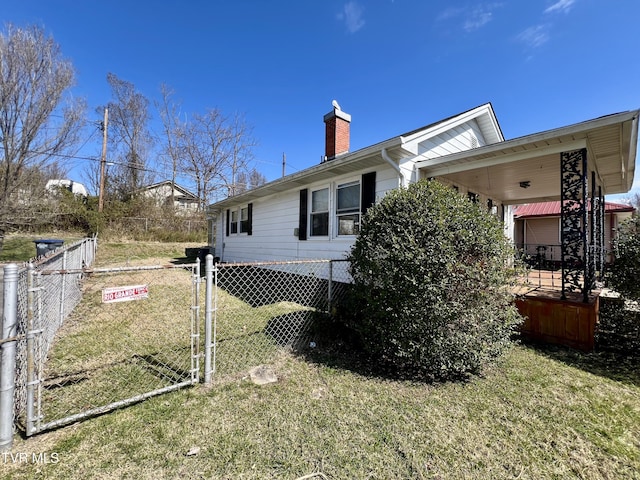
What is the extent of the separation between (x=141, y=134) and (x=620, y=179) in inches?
1075

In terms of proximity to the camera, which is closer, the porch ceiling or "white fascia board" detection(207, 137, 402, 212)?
the porch ceiling

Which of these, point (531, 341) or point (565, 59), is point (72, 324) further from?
point (565, 59)

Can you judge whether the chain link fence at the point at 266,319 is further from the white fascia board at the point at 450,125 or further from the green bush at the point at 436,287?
the white fascia board at the point at 450,125

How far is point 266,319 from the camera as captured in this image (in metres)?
5.23

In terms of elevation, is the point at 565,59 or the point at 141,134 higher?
the point at 141,134

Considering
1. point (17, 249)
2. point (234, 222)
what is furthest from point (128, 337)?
point (17, 249)

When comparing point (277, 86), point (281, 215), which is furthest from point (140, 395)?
point (277, 86)

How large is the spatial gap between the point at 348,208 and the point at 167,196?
21257 mm

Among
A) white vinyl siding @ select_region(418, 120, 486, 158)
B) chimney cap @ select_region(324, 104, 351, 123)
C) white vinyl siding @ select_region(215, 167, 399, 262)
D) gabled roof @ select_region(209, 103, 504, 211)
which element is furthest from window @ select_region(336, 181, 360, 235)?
chimney cap @ select_region(324, 104, 351, 123)

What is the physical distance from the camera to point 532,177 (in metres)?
6.73

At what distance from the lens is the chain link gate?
7.61ft

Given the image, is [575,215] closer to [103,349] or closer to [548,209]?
[103,349]

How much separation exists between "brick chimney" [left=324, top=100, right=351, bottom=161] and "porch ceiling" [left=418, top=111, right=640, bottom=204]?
329cm

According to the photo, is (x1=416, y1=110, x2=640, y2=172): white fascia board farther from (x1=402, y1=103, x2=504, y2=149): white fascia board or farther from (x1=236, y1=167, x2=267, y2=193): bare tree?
→ (x1=236, y1=167, x2=267, y2=193): bare tree
